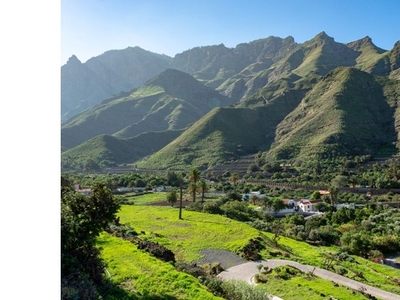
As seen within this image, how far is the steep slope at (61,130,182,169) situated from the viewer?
314 ft

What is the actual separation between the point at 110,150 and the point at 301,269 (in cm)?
9599

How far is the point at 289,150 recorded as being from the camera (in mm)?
77438

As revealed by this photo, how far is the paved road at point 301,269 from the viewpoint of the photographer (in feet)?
48.8

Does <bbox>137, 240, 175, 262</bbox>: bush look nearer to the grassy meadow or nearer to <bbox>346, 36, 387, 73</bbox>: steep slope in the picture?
the grassy meadow

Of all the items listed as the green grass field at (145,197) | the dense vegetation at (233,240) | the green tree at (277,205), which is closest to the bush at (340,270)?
the dense vegetation at (233,240)

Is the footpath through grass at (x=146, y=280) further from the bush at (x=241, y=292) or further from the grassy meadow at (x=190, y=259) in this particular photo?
the bush at (x=241, y=292)

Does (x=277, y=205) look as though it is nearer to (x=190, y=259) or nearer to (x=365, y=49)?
(x=190, y=259)

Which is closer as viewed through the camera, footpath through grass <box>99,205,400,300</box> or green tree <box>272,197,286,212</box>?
footpath through grass <box>99,205,400,300</box>

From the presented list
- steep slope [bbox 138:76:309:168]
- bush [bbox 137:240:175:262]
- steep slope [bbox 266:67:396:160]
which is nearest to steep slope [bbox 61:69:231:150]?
steep slope [bbox 138:76:309:168]

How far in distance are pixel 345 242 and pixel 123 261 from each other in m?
19.3

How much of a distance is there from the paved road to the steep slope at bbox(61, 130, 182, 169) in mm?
76540
